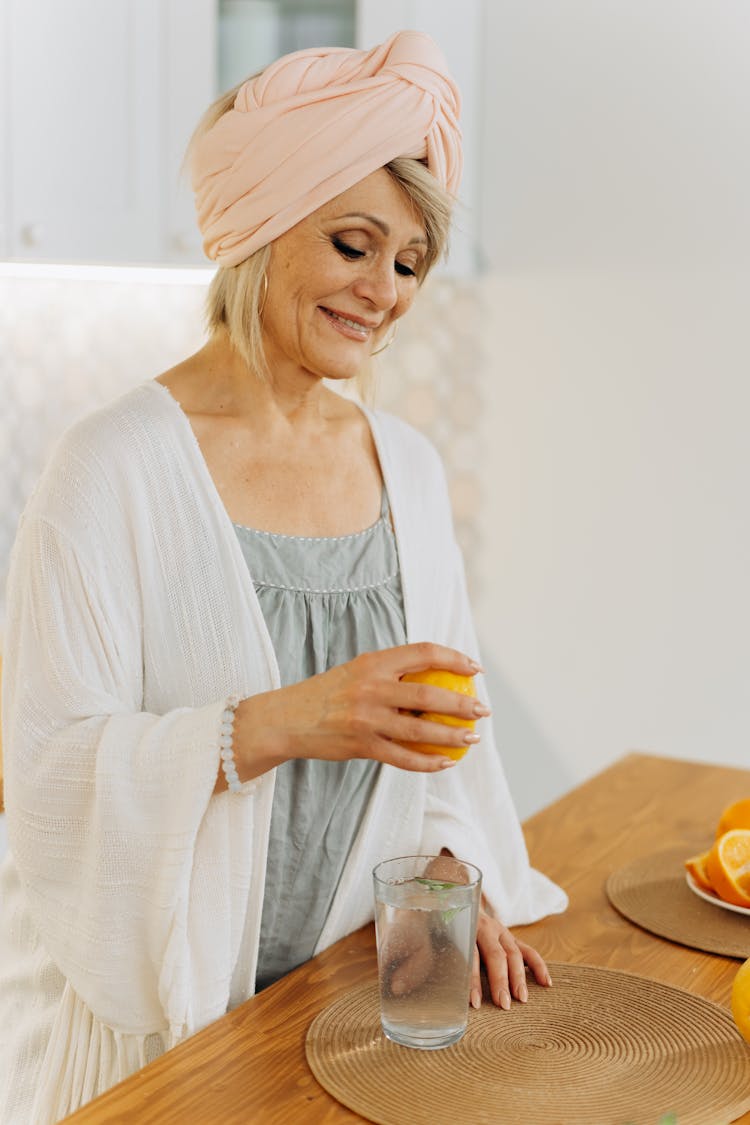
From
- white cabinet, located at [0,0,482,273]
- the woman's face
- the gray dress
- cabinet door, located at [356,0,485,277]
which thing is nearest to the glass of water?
the gray dress

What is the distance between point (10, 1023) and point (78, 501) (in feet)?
A: 1.75

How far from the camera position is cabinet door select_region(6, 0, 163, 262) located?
2.00m

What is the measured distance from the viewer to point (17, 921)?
4.35 feet

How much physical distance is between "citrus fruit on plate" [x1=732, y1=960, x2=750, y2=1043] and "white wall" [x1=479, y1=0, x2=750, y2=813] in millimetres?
2086

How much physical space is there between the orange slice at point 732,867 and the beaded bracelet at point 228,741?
20.7 inches

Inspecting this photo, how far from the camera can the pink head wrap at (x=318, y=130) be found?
1.24 m

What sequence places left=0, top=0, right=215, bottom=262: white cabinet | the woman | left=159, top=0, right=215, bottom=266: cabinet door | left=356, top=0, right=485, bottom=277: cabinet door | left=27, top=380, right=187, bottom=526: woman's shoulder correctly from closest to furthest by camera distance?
the woman, left=27, top=380, right=187, bottom=526: woman's shoulder, left=0, top=0, right=215, bottom=262: white cabinet, left=159, top=0, right=215, bottom=266: cabinet door, left=356, top=0, right=485, bottom=277: cabinet door

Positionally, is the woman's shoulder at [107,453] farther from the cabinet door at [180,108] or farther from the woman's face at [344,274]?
the cabinet door at [180,108]

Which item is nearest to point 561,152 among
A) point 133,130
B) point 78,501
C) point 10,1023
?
point 133,130

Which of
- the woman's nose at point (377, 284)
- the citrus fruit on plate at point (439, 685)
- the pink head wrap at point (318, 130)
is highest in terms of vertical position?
the pink head wrap at point (318, 130)

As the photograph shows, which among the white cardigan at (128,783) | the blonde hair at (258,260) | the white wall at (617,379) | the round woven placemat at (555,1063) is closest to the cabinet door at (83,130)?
the blonde hair at (258,260)

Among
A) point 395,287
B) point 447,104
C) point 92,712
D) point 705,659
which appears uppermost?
point 447,104

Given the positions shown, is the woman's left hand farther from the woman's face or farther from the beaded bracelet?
the woman's face

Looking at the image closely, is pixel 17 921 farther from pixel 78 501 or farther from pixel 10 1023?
pixel 78 501
